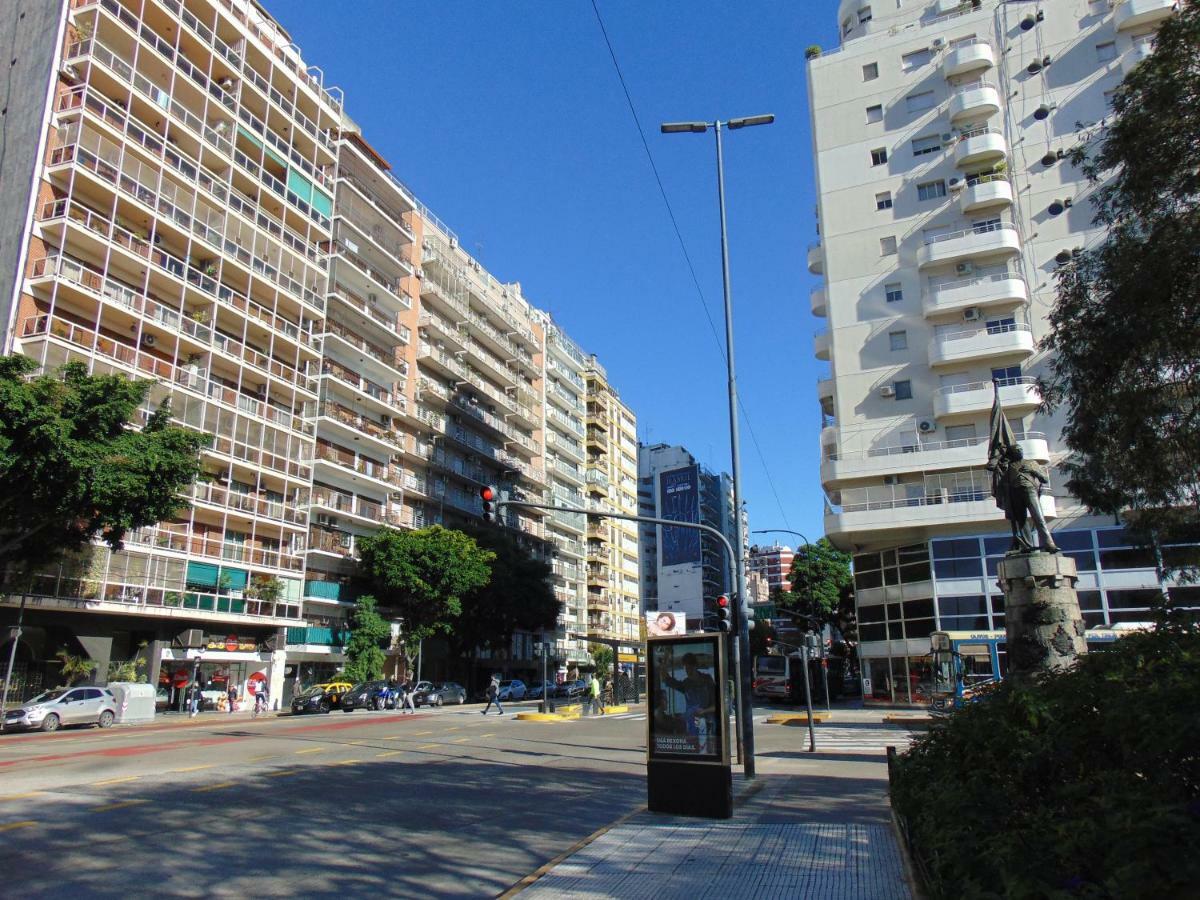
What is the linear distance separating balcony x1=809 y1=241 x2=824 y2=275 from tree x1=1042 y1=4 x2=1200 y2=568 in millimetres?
32022

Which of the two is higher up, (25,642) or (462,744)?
Result: (25,642)

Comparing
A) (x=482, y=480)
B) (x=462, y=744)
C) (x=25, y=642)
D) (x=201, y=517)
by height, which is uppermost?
(x=482, y=480)

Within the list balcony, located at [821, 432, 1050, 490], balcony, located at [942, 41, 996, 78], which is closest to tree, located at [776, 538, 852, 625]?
balcony, located at [821, 432, 1050, 490]

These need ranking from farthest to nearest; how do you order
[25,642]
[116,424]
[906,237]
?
[906,237] < [25,642] < [116,424]

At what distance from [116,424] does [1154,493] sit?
2841 cm

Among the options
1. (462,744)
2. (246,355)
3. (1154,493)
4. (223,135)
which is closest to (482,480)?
(246,355)

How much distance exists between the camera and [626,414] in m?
101

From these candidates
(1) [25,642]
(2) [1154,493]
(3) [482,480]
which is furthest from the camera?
(3) [482,480]

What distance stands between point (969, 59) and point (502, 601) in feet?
136

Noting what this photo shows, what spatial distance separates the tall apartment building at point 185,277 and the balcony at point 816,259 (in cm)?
2835

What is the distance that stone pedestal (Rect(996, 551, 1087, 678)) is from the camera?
41.5 ft

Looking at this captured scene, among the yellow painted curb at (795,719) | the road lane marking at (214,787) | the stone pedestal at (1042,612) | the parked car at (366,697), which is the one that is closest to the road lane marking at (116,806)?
the road lane marking at (214,787)

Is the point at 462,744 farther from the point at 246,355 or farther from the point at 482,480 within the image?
the point at 482,480

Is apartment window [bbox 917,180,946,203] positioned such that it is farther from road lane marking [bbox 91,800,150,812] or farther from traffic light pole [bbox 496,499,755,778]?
road lane marking [bbox 91,800,150,812]
